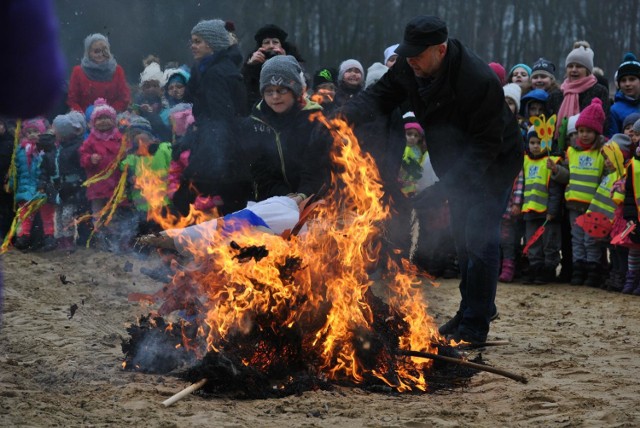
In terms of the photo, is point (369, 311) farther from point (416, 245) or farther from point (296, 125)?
point (416, 245)

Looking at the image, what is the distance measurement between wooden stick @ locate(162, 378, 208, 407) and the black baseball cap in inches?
97.0

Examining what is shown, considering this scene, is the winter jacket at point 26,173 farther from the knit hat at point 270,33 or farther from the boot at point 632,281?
the boot at point 632,281

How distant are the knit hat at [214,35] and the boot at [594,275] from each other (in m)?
4.36

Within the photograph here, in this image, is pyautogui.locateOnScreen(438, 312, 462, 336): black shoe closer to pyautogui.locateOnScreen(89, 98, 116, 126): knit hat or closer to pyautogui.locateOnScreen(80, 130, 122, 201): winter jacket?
pyautogui.locateOnScreen(80, 130, 122, 201): winter jacket

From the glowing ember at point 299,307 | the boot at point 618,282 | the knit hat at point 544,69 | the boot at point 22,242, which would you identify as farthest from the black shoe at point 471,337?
the boot at point 22,242

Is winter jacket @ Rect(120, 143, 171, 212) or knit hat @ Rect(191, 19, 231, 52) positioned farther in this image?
winter jacket @ Rect(120, 143, 171, 212)

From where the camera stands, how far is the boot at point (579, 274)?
9719 millimetres

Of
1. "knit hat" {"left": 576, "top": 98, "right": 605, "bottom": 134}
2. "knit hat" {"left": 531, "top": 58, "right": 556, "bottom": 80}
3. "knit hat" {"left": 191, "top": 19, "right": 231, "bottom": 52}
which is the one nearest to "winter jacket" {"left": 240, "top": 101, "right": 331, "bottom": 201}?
"knit hat" {"left": 191, "top": 19, "right": 231, "bottom": 52}

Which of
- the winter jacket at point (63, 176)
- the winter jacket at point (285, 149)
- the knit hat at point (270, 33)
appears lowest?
the winter jacket at point (63, 176)

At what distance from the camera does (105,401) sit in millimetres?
4551

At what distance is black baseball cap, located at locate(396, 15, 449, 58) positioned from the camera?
230 inches

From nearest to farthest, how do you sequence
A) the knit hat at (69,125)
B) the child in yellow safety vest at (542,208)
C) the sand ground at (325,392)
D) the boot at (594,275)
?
the sand ground at (325,392) < the boot at (594,275) < the child in yellow safety vest at (542,208) < the knit hat at (69,125)

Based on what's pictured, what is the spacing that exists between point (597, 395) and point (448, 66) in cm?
230

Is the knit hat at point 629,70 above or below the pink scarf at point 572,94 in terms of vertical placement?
above
